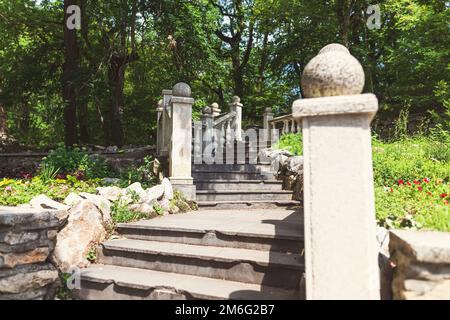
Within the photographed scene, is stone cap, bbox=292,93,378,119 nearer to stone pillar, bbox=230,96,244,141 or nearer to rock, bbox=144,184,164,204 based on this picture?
rock, bbox=144,184,164,204

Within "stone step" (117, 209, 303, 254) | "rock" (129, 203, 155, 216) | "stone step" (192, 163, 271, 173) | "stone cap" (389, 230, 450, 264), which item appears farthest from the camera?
"stone step" (192, 163, 271, 173)

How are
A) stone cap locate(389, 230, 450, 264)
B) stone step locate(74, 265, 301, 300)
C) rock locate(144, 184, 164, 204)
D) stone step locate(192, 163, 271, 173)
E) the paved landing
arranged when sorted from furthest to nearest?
1. stone step locate(192, 163, 271, 173)
2. rock locate(144, 184, 164, 204)
3. the paved landing
4. stone step locate(74, 265, 301, 300)
5. stone cap locate(389, 230, 450, 264)

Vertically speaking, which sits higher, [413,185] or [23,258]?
[413,185]

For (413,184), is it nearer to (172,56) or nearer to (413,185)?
(413,185)

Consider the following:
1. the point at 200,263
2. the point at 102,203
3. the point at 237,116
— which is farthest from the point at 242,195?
the point at 237,116

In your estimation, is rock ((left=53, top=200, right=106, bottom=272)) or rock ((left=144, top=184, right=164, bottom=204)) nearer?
rock ((left=53, top=200, right=106, bottom=272))

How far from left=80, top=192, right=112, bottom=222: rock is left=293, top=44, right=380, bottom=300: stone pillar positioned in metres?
3.12

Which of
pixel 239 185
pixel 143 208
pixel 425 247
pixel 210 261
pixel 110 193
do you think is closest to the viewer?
pixel 425 247

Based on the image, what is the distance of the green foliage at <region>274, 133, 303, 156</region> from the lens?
8153 millimetres

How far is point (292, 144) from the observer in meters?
8.56

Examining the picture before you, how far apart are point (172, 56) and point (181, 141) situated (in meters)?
3.61

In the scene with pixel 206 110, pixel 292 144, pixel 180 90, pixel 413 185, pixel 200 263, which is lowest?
pixel 200 263

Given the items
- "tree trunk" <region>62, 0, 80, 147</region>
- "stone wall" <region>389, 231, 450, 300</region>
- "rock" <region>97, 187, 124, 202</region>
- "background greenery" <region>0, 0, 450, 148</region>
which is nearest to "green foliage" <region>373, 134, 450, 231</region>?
"stone wall" <region>389, 231, 450, 300</region>

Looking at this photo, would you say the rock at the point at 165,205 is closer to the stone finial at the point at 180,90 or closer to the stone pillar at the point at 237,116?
the stone finial at the point at 180,90
